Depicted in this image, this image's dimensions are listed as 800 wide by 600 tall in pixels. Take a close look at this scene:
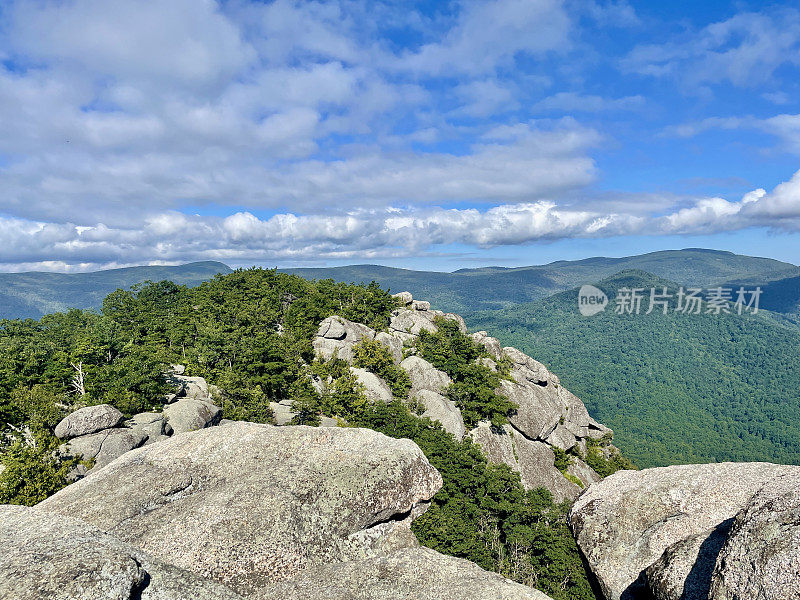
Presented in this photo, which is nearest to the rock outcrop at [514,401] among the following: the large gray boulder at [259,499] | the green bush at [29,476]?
the green bush at [29,476]

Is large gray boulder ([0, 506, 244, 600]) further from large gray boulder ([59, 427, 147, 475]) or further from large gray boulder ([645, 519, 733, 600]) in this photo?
large gray boulder ([645, 519, 733, 600])

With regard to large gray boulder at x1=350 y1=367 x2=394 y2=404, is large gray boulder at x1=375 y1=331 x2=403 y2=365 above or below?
above

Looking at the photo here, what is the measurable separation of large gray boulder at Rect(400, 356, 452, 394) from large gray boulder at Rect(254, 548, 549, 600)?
1256 inches

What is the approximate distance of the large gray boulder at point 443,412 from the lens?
41250 mm

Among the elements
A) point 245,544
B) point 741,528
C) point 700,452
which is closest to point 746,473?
point 741,528

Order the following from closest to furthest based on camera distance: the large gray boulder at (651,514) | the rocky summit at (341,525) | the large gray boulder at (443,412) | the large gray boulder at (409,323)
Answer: the rocky summit at (341,525) → the large gray boulder at (651,514) → the large gray boulder at (443,412) → the large gray boulder at (409,323)

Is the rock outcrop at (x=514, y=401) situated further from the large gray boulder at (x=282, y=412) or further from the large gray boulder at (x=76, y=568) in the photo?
the large gray boulder at (x=76, y=568)

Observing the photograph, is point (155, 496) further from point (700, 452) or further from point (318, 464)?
point (700, 452)

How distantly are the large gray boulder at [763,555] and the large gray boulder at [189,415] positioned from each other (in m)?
29.8

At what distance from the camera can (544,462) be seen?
4516 cm

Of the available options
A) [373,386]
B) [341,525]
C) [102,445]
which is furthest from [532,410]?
[102,445]

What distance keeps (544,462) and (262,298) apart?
4495 centimetres

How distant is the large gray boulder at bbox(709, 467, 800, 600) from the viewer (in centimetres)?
1040

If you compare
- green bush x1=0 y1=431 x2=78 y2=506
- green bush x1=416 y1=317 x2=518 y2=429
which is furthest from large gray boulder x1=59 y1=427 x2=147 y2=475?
green bush x1=416 y1=317 x2=518 y2=429
